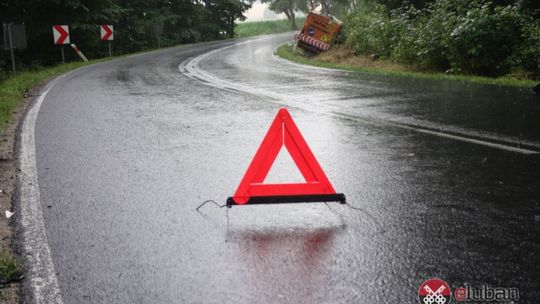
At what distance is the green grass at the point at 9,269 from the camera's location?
358 cm

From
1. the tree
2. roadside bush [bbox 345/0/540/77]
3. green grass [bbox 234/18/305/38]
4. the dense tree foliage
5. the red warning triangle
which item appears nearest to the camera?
the red warning triangle

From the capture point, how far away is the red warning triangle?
15.4 feet

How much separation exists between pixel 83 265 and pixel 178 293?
81 cm

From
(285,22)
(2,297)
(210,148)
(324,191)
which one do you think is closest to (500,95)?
(210,148)

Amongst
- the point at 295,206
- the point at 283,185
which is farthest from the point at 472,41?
the point at 283,185

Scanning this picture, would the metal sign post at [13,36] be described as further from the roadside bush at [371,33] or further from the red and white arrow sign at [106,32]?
the roadside bush at [371,33]

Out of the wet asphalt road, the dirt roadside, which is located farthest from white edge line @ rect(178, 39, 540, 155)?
the dirt roadside

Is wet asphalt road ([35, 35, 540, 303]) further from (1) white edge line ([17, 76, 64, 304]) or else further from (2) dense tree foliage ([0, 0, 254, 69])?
(2) dense tree foliage ([0, 0, 254, 69])

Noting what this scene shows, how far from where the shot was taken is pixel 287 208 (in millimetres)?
4875

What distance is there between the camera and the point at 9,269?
3666mm

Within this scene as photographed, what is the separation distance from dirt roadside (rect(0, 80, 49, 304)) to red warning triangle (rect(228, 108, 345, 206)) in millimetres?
1683

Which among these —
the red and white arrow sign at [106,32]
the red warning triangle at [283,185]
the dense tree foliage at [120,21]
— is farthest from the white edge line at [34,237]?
the red and white arrow sign at [106,32]

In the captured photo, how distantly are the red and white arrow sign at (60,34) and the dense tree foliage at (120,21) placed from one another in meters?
1.33

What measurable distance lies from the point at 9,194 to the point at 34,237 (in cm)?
138
